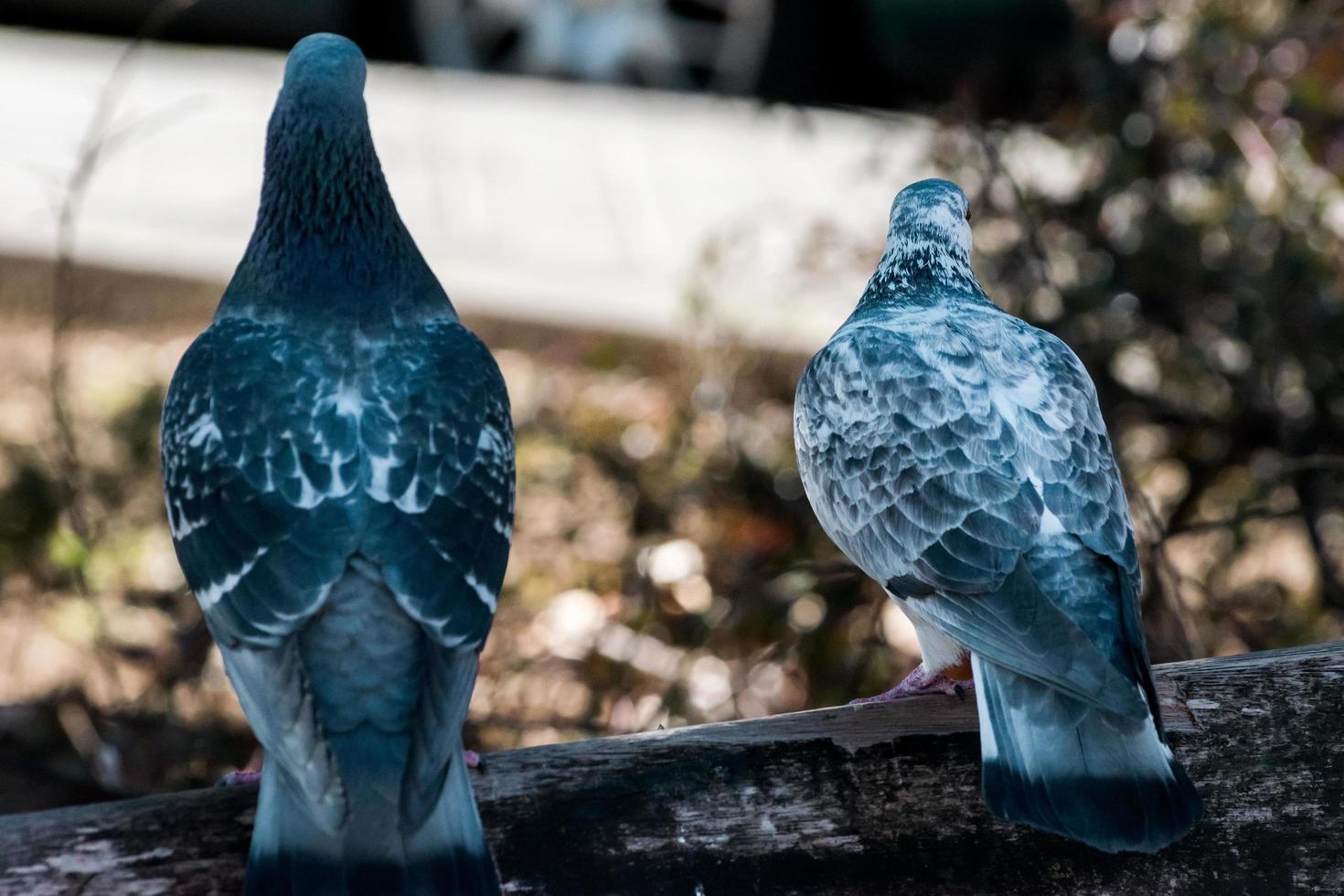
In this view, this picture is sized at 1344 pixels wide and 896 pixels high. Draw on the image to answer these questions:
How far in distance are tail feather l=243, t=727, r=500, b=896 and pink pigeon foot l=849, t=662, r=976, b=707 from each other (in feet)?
2.51

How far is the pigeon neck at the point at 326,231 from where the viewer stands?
8.10 feet

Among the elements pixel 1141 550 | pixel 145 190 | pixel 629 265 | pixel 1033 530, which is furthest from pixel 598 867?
pixel 145 190

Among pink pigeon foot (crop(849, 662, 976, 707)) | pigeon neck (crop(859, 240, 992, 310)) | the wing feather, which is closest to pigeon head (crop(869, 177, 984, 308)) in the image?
pigeon neck (crop(859, 240, 992, 310))

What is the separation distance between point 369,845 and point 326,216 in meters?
1.08

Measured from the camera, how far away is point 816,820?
2.19 metres

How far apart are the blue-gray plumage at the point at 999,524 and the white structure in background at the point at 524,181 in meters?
2.12

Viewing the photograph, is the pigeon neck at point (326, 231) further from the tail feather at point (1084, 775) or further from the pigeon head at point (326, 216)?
the tail feather at point (1084, 775)

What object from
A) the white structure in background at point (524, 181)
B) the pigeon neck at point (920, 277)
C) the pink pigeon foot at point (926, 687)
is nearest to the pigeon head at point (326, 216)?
the pigeon neck at point (920, 277)

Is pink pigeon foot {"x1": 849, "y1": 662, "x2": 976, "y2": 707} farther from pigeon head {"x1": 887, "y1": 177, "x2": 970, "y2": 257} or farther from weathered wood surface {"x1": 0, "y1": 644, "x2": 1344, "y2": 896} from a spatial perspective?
pigeon head {"x1": 887, "y1": 177, "x2": 970, "y2": 257}

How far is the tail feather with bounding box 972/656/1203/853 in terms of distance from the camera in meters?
1.96

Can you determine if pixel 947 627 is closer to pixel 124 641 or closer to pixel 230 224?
pixel 124 641

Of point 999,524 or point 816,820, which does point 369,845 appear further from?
point 999,524

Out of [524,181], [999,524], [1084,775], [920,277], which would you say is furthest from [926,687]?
[524,181]

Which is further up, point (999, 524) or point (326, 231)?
point (326, 231)
